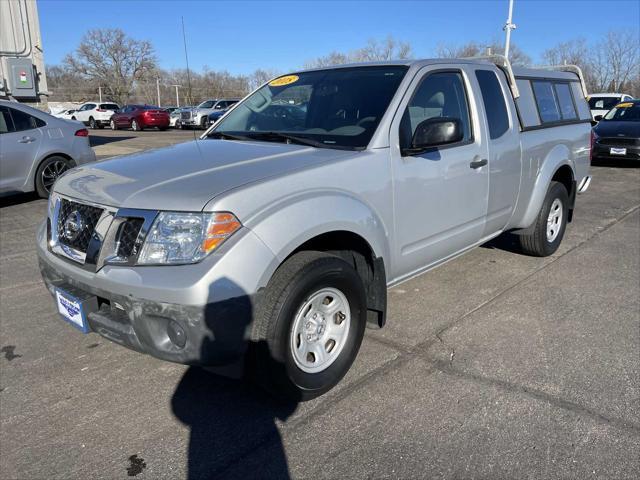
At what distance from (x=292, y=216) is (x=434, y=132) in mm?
1210

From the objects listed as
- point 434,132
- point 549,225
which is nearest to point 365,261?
point 434,132

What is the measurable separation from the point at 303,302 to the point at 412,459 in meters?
0.91

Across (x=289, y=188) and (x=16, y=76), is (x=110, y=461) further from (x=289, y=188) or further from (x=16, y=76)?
(x=16, y=76)

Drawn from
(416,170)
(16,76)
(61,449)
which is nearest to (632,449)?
(416,170)

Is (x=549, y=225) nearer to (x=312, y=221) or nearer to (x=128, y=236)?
(x=312, y=221)

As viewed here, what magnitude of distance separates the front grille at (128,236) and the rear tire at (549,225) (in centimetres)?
397

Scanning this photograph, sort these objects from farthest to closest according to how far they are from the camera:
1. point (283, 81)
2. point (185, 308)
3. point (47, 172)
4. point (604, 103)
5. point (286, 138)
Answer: point (604, 103)
point (47, 172)
point (283, 81)
point (286, 138)
point (185, 308)

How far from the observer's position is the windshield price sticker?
4.24m

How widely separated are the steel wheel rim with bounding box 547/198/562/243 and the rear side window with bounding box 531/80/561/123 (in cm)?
84

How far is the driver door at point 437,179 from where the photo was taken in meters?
3.39

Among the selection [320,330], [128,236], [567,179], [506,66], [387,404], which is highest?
[506,66]

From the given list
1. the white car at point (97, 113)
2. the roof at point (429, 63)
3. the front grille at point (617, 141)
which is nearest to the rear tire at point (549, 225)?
the roof at point (429, 63)

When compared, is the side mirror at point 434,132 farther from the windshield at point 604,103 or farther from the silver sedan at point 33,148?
the windshield at point 604,103

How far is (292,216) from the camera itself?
264 cm
